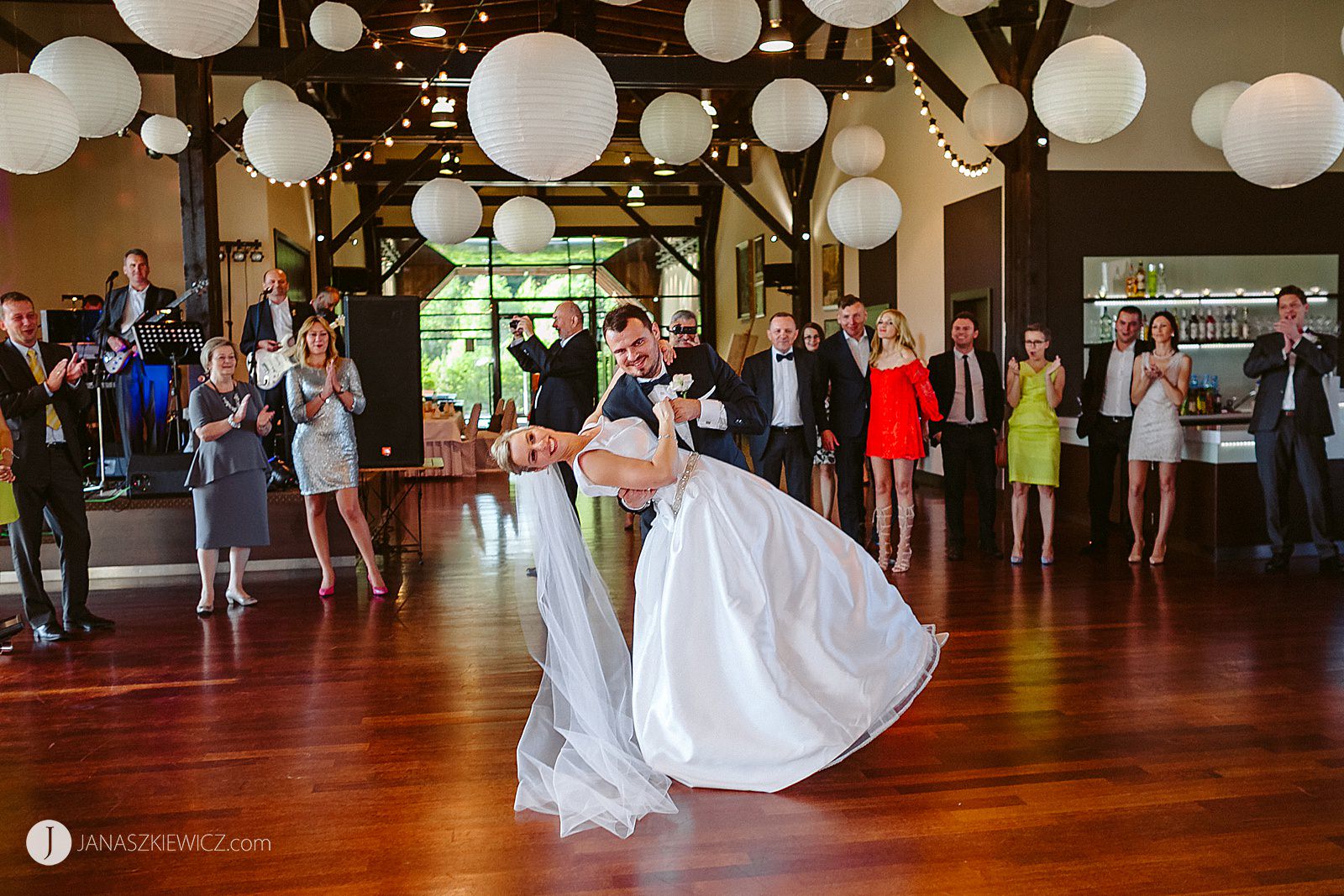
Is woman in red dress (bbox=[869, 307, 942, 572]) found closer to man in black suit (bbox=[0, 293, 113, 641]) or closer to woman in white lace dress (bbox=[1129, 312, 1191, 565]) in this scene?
woman in white lace dress (bbox=[1129, 312, 1191, 565])

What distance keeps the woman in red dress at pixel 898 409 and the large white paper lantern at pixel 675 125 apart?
227 cm

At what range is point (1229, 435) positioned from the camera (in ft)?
22.9

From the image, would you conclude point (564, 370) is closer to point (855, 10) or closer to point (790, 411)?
point (790, 411)

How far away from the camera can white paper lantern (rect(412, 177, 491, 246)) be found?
8602mm

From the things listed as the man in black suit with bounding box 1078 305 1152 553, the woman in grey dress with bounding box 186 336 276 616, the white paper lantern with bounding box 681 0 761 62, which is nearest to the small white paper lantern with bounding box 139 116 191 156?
the woman in grey dress with bounding box 186 336 276 616

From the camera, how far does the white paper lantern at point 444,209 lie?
28.2ft

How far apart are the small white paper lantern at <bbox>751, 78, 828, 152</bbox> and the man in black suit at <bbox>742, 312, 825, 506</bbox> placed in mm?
1397

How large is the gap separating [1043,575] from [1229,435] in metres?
1.59

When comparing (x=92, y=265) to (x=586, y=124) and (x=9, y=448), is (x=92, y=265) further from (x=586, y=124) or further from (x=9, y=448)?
(x=586, y=124)

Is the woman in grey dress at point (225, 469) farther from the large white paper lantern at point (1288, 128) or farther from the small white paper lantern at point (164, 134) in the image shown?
the large white paper lantern at point (1288, 128)

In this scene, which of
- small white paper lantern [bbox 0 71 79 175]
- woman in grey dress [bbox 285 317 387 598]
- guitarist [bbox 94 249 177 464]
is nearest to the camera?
small white paper lantern [bbox 0 71 79 175]

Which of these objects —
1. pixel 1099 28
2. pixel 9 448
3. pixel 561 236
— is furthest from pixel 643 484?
pixel 561 236

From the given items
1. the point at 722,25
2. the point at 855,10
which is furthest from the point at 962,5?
the point at 722,25

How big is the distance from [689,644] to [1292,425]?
4.87 m
